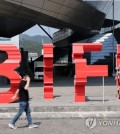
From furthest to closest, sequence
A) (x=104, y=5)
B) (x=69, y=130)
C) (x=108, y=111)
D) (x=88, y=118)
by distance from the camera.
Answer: (x=104, y=5) → (x=108, y=111) → (x=88, y=118) → (x=69, y=130)

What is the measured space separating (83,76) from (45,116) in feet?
11.1

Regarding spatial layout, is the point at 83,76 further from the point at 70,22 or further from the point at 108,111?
the point at 70,22

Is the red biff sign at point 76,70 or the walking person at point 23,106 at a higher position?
the red biff sign at point 76,70

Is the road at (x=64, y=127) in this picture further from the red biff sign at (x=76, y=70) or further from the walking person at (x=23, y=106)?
the red biff sign at (x=76, y=70)

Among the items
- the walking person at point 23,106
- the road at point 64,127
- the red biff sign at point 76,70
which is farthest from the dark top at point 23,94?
the red biff sign at point 76,70

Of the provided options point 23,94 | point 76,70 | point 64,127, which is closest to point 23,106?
point 23,94

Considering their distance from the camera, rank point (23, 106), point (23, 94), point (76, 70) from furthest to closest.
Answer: point (76, 70) < point (23, 94) < point (23, 106)

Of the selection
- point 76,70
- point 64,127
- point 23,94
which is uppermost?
point 76,70

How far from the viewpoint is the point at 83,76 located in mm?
17219

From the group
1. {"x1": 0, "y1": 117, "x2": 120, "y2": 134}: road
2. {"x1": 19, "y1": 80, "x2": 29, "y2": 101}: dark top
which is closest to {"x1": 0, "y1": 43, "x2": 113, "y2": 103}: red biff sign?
{"x1": 0, "y1": 117, "x2": 120, "y2": 134}: road

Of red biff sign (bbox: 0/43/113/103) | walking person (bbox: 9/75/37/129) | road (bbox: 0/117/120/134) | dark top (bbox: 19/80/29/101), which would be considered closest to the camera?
road (bbox: 0/117/120/134)

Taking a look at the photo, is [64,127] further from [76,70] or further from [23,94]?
[76,70]

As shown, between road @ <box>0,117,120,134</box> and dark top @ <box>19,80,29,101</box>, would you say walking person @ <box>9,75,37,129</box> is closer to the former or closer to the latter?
dark top @ <box>19,80,29,101</box>

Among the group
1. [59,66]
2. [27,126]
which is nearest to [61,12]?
[27,126]
